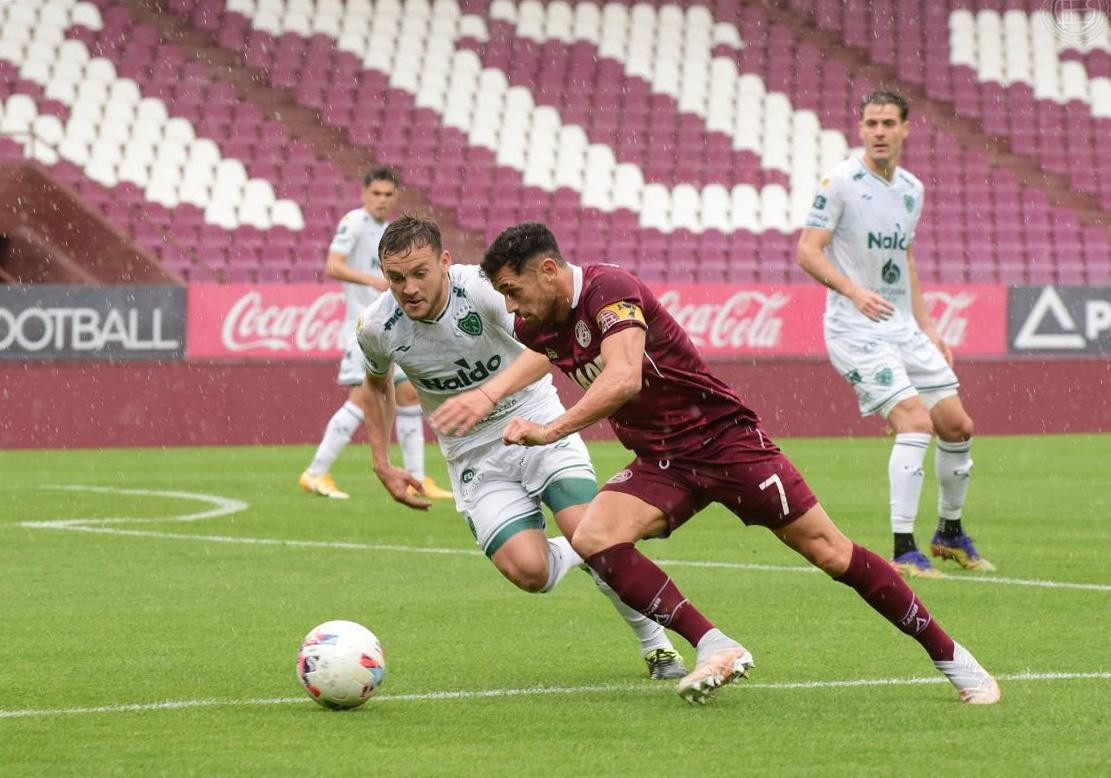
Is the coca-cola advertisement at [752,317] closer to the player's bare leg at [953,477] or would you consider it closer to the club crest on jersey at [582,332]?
the player's bare leg at [953,477]

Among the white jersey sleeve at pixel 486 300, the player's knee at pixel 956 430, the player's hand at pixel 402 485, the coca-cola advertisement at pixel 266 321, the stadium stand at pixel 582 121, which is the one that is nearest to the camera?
the player's hand at pixel 402 485

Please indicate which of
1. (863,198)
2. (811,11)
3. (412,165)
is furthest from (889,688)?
(811,11)

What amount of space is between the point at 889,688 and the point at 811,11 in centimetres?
2532

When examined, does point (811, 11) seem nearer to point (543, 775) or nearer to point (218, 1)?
point (218, 1)

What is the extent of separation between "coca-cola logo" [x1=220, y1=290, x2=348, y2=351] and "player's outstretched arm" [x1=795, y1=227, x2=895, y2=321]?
10987mm

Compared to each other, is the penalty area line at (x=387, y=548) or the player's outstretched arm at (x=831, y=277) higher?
the player's outstretched arm at (x=831, y=277)

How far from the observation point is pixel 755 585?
8859 millimetres

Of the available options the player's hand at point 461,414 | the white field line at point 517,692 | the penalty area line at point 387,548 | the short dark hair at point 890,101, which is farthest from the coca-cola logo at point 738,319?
the player's hand at point 461,414

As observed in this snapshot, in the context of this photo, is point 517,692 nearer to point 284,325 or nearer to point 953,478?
point 953,478

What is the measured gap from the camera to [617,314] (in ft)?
18.3

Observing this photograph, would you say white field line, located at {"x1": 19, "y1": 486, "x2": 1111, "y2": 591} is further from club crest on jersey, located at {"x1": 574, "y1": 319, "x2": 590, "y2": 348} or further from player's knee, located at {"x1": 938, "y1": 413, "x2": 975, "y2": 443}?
club crest on jersey, located at {"x1": 574, "y1": 319, "x2": 590, "y2": 348}

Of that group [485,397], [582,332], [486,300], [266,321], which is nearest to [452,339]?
[486,300]

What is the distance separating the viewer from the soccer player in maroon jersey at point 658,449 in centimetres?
556

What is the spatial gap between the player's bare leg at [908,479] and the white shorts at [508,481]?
265 cm
